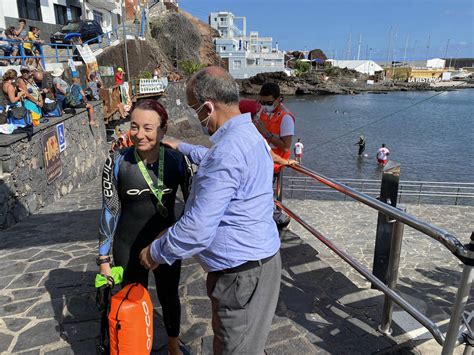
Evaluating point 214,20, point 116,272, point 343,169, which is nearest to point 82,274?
point 116,272

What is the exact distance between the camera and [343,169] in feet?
79.7

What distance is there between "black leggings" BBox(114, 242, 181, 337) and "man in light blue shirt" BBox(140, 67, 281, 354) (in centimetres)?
64

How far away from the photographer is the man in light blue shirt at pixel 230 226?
5.30 ft

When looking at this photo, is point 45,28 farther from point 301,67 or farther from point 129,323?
point 301,67

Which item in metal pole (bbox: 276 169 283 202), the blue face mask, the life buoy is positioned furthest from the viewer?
metal pole (bbox: 276 169 283 202)

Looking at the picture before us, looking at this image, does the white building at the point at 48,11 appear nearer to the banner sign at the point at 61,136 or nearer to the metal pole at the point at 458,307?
the banner sign at the point at 61,136

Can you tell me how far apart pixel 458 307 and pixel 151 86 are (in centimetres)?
2353

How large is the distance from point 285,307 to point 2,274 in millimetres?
3425

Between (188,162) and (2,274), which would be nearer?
(188,162)

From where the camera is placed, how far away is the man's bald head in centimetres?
176

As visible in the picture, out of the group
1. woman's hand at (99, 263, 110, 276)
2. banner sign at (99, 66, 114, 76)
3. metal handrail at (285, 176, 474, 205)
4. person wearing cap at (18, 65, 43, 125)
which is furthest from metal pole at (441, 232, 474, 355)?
banner sign at (99, 66, 114, 76)

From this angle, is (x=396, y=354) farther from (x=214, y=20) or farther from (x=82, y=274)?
(x=214, y=20)

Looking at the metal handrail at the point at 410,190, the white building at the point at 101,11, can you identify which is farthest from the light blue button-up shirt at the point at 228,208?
the white building at the point at 101,11

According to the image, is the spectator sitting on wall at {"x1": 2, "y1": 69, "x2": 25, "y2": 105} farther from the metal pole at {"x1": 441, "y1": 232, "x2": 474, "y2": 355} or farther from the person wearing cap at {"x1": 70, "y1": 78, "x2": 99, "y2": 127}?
the metal pole at {"x1": 441, "y1": 232, "x2": 474, "y2": 355}
